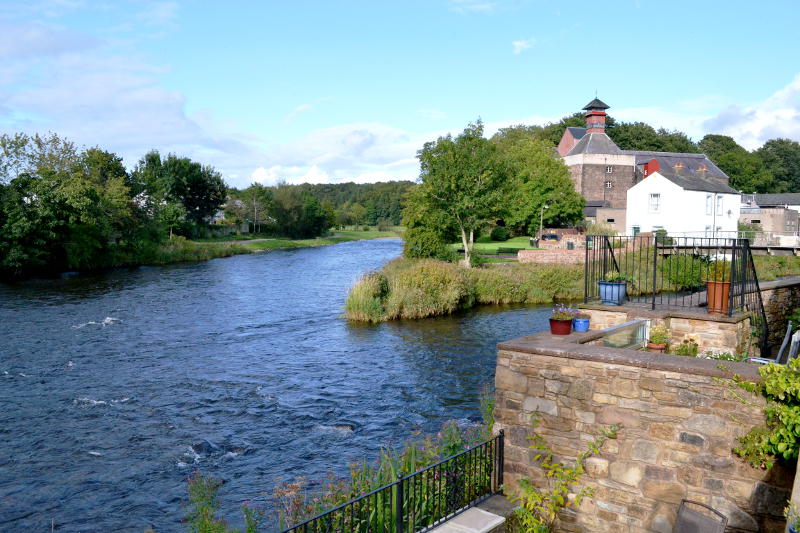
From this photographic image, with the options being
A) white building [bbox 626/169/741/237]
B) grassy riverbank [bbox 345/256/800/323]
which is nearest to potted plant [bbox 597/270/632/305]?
grassy riverbank [bbox 345/256/800/323]

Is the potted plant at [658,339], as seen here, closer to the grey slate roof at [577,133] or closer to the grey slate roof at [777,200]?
the grey slate roof at [577,133]

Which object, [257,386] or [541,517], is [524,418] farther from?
[257,386]

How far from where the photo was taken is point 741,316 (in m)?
8.73

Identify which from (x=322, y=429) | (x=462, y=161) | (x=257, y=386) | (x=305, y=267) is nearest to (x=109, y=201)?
(x=305, y=267)

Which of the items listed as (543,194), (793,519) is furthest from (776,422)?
(543,194)

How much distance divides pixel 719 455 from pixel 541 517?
1983mm

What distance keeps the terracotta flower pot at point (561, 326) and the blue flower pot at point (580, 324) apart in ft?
0.77

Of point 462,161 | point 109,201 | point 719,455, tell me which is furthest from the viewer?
point 109,201

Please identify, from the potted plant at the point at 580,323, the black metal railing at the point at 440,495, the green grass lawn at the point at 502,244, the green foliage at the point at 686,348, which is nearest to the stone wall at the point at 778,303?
the green foliage at the point at 686,348

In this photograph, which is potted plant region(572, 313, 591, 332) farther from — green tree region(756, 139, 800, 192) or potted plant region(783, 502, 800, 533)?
green tree region(756, 139, 800, 192)

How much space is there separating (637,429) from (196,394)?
1071cm

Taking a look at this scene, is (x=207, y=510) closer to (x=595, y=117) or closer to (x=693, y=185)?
(x=693, y=185)

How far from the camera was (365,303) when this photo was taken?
22.7 m

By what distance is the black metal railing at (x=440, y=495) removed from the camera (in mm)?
6047
